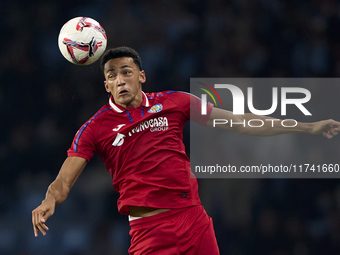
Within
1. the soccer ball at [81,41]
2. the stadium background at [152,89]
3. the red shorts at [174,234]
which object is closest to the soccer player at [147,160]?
the red shorts at [174,234]

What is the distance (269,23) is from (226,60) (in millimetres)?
734

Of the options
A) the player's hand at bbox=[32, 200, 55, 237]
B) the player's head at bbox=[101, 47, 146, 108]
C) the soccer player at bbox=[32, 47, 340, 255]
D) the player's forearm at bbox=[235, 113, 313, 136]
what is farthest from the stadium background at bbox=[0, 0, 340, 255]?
the player's hand at bbox=[32, 200, 55, 237]

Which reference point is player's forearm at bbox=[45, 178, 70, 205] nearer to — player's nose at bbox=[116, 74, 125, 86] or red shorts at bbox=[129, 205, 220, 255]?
red shorts at bbox=[129, 205, 220, 255]

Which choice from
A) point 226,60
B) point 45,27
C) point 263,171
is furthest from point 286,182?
point 45,27

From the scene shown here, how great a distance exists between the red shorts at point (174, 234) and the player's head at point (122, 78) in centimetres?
90

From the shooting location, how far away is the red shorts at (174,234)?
332 cm

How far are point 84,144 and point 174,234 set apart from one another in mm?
918

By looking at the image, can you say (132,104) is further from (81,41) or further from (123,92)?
(81,41)

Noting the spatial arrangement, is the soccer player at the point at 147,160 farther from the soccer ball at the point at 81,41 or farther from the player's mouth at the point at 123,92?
the soccer ball at the point at 81,41

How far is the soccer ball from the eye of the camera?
384 cm

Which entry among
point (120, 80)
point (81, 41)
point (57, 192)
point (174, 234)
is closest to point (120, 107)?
point (120, 80)

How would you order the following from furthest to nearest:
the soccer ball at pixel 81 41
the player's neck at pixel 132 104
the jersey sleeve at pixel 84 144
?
the soccer ball at pixel 81 41 < the player's neck at pixel 132 104 < the jersey sleeve at pixel 84 144

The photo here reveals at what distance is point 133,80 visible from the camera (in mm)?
3666

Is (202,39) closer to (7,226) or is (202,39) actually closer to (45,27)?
(45,27)
